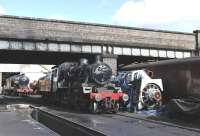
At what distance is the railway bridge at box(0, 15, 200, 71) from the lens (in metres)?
40.9

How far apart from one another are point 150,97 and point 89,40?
60.3ft

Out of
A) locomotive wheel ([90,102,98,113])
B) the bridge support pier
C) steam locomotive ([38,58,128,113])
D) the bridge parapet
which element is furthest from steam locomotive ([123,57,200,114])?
the bridge parapet

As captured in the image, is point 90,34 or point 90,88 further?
point 90,34

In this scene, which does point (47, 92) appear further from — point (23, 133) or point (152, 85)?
point (23, 133)

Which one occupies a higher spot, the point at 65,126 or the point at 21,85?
the point at 21,85

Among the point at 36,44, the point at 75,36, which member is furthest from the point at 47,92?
the point at 75,36

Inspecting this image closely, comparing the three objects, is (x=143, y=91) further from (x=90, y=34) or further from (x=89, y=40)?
(x=90, y=34)

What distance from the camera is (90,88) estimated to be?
25.9m

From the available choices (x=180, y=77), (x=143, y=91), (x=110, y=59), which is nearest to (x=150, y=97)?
(x=143, y=91)

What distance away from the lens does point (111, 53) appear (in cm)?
4509

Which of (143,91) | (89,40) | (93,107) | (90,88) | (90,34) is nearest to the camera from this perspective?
(93,107)

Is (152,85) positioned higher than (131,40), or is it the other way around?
(131,40)

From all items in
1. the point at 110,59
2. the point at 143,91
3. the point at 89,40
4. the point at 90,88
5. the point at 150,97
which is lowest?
the point at 150,97

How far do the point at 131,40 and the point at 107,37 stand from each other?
9.97ft
